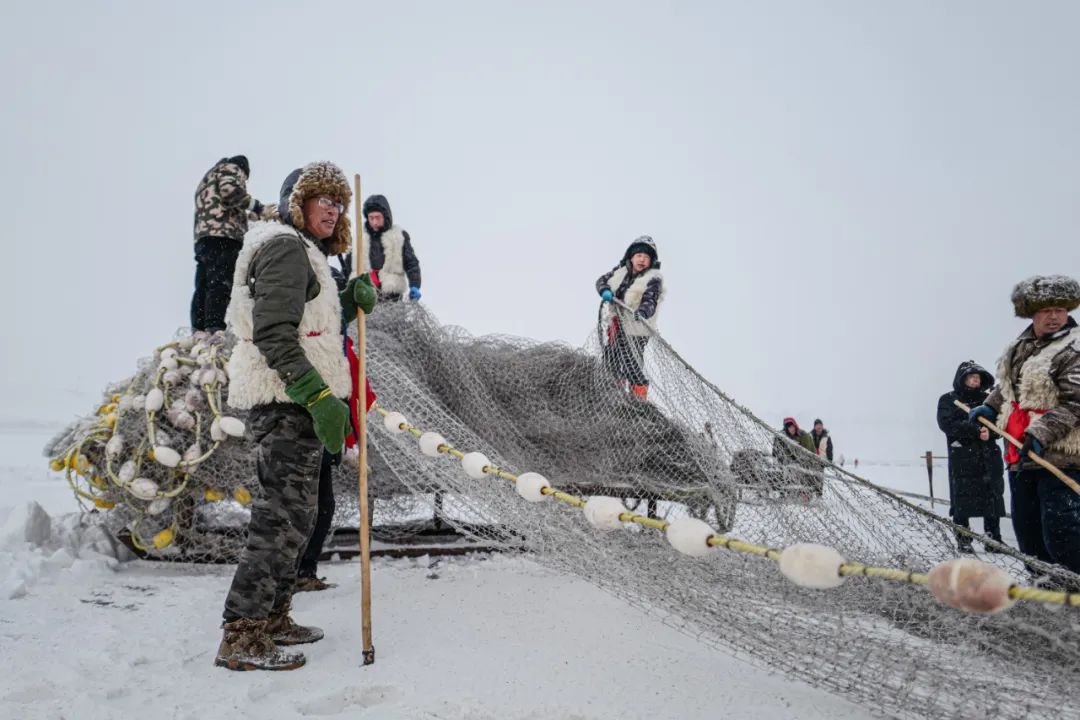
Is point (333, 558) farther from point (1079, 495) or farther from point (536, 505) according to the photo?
point (1079, 495)

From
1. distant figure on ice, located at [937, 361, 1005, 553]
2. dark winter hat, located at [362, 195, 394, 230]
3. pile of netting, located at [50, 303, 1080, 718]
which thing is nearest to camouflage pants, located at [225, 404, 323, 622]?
pile of netting, located at [50, 303, 1080, 718]

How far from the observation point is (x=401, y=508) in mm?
4422

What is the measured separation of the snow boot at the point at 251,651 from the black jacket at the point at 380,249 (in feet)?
13.4

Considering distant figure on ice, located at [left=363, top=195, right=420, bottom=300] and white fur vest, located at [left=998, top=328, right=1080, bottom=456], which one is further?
distant figure on ice, located at [left=363, top=195, right=420, bottom=300]

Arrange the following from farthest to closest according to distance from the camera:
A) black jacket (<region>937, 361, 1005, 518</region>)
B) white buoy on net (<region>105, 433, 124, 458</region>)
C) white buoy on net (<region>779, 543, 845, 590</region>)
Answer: black jacket (<region>937, 361, 1005, 518</region>) → white buoy on net (<region>105, 433, 124, 458</region>) → white buoy on net (<region>779, 543, 845, 590</region>)

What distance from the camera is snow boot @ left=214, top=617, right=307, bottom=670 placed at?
2.34 meters

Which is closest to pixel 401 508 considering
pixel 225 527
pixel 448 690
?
pixel 225 527

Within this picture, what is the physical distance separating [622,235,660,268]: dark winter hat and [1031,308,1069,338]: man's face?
322 cm

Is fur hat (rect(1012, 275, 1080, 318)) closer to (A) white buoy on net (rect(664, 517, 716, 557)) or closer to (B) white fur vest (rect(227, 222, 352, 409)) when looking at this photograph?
(A) white buoy on net (rect(664, 517, 716, 557))

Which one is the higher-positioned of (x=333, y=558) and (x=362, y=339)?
(x=362, y=339)

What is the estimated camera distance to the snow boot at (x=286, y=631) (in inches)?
105

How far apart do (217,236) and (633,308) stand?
344 cm

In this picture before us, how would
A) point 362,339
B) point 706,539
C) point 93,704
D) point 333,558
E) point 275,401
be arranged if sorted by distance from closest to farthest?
point 706,539 < point 93,704 < point 275,401 < point 362,339 < point 333,558

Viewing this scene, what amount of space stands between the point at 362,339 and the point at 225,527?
208cm
